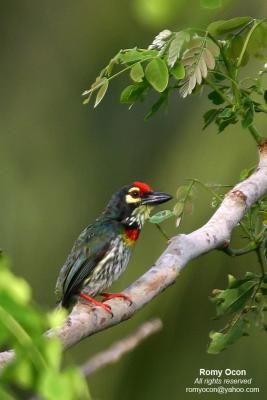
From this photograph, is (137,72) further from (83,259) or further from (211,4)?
(211,4)

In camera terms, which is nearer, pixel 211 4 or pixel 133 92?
pixel 211 4

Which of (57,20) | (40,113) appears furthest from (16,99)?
(57,20)

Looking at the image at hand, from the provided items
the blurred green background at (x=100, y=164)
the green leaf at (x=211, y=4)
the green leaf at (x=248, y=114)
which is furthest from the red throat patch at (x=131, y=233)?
the green leaf at (x=211, y=4)

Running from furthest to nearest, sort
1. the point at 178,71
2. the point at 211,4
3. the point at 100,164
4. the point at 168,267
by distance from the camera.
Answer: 1. the point at 100,164
2. the point at 178,71
3. the point at 168,267
4. the point at 211,4

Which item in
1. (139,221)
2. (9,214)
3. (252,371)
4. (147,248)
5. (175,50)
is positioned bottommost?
(252,371)

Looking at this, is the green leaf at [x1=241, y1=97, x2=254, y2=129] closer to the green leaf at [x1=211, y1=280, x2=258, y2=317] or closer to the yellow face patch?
the green leaf at [x1=211, y1=280, x2=258, y2=317]

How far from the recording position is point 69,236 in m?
3.55

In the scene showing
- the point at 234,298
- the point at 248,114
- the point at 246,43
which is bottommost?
the point at 234,298

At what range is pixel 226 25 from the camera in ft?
4.56

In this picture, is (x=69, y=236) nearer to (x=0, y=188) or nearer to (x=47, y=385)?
(x=0, y=188)

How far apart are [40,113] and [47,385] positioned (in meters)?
3.55

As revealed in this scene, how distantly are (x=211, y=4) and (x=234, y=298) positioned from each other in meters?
0.86

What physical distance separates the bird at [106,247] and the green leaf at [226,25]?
41 centimetres

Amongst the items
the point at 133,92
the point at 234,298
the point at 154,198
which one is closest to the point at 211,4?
the point at 133,92
